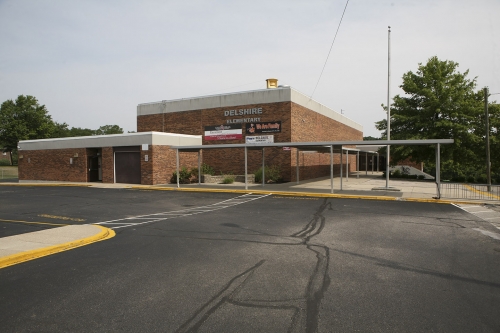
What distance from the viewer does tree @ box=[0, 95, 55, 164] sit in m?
61.1

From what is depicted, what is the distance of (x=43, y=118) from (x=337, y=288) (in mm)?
73281

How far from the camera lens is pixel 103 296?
4723mm

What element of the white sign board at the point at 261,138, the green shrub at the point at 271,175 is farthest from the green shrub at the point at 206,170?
the green shrub at the point at 271,175

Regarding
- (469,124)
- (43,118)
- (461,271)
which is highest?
(43,118)

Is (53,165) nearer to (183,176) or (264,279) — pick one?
(183,176)

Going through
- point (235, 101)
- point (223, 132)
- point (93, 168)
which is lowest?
point (93, 168)

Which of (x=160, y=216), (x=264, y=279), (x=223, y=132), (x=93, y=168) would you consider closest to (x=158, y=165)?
(x=223, y=132)

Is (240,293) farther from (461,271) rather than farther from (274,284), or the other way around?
(461,271)

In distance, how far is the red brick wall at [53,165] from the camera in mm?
28344

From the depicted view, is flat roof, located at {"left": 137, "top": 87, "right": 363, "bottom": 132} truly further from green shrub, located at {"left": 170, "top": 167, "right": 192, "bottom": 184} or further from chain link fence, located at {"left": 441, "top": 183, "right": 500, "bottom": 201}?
chain link fence, located at {"left": 441, "top": 183, "right": 500, "bottom": 201}

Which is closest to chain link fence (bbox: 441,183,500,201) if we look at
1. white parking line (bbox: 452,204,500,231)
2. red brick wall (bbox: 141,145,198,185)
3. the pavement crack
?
white parking line (bbox: 452,204,500,231)

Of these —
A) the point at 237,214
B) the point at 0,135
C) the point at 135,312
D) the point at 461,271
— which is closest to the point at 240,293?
the point at 135,312

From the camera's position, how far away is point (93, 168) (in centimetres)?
2870

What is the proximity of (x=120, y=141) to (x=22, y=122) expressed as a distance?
4821cm
